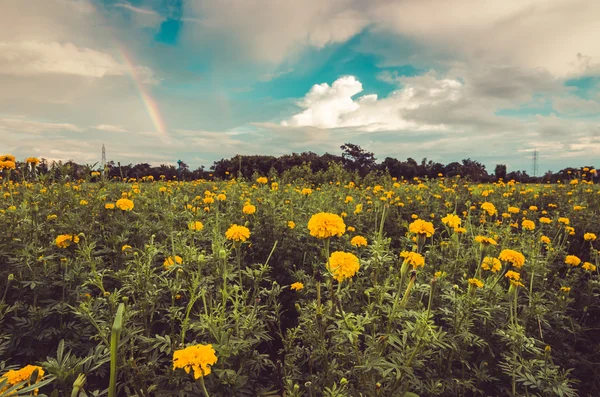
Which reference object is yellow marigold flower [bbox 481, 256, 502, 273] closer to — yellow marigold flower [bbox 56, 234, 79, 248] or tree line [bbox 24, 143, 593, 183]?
yellow marigold flower [bbox 56, 234, 79, 248]

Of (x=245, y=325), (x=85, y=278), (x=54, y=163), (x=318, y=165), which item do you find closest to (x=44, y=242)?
(x=85, y=278)

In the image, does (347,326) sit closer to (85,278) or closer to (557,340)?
(85,278)

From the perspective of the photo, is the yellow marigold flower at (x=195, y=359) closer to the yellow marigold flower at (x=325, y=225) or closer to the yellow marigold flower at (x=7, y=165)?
the yellow marigold flower at (x=325, y=225)

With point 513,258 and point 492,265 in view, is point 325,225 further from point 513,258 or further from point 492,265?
point 513,258

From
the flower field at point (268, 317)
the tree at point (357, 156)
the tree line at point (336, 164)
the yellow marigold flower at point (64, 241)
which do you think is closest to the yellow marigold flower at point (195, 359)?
the flower field at point (268, 317)

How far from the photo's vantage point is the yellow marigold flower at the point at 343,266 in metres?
1.79

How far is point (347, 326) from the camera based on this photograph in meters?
1.77

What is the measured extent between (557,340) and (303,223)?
2631mm

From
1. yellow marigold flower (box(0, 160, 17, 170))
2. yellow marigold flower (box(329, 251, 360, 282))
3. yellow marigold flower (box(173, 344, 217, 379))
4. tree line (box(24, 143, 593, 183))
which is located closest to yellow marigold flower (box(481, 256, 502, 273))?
yellow marigold flower (box(329, 251, 360, 282))

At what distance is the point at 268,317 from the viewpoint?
2.27 meters

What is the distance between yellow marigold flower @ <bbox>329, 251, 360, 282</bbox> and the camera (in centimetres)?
179

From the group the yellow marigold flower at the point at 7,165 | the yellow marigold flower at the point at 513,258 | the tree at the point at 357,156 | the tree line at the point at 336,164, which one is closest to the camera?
the yellow marigold flower at the point at 513,258

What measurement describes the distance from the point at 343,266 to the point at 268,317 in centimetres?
78

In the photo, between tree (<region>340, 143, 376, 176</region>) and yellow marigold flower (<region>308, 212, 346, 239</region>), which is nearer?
yellow marigold flower (<region>308, 212, 346, 239</region>)
